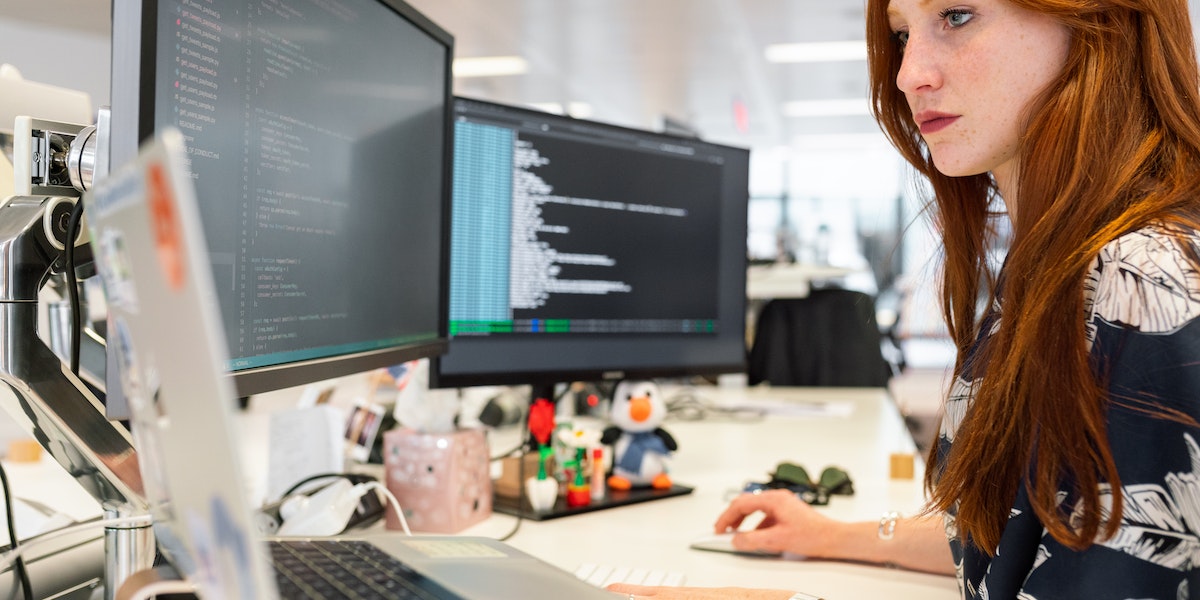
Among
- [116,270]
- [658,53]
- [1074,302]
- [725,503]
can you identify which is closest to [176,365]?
[116,270]

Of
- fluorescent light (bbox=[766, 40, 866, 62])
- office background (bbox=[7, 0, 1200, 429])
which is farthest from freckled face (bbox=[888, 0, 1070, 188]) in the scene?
fluorescent light (bbox=[766, 40, 866, 62])

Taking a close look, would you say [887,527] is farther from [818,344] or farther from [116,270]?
[818,344]

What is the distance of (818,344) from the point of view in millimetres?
2594

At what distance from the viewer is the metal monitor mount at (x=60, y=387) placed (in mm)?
633

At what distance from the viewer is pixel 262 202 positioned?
715mm

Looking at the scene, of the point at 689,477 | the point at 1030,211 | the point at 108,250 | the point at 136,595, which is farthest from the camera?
the point at 689,477

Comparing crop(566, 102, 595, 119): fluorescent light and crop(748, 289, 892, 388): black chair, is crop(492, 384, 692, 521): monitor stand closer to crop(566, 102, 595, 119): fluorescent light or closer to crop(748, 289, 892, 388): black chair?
crop(748, 289, 892, 388): black chair

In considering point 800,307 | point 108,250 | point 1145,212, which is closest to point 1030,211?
point 1145,212

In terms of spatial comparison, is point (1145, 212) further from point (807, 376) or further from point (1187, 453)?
point (807, 376)

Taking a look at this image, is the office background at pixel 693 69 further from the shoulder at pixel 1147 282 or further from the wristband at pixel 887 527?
the shoulder at pixel 1147 282

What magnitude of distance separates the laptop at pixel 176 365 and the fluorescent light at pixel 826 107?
8.21 metres

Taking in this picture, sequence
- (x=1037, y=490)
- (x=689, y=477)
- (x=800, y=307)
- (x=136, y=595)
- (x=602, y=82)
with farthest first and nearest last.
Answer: (x=602, y=82) → (x=800, y=307) → (x=689, y=477) → (x=1037, y=490) → (x=136, y=595)

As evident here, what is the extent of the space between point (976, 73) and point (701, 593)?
50 centimetres

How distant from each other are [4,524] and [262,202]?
53 centimetres
